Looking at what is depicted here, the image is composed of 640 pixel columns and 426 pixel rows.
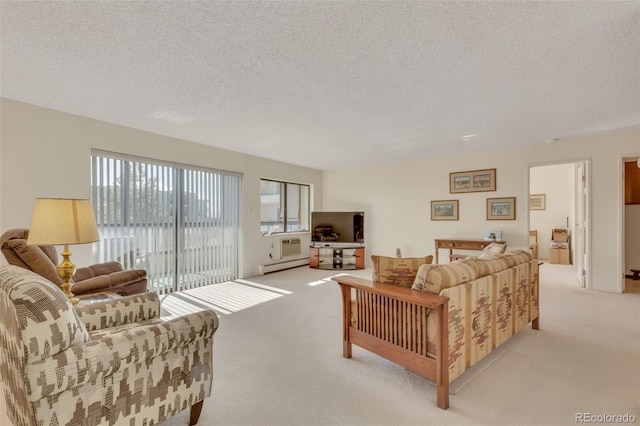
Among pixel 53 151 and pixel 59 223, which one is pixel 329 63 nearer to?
pixel 59 223

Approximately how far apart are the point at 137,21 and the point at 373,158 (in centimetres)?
477

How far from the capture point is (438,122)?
3770 mm

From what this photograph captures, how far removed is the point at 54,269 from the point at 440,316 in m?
2.92

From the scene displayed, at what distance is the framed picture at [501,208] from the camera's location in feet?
16.7

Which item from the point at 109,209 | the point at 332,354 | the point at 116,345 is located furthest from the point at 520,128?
the point at 109,209

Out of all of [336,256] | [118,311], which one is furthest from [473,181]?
[118,311]

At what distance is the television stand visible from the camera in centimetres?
646

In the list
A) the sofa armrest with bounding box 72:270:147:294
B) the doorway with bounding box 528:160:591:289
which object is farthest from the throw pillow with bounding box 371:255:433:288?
the doorway with bounding box 528:160:591:289

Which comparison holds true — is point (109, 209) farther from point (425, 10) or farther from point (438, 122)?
point (438, 122)

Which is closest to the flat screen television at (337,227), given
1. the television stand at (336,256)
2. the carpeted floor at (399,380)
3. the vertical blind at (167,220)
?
the television stand at (336,256)

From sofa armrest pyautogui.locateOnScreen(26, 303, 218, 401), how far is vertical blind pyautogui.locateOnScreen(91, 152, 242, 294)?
9.90 feet

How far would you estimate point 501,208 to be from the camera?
17.1 ft

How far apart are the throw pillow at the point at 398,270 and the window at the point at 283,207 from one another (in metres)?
4.22

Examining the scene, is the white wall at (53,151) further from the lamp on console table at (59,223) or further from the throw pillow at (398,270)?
the throw pillow at (398,270)
